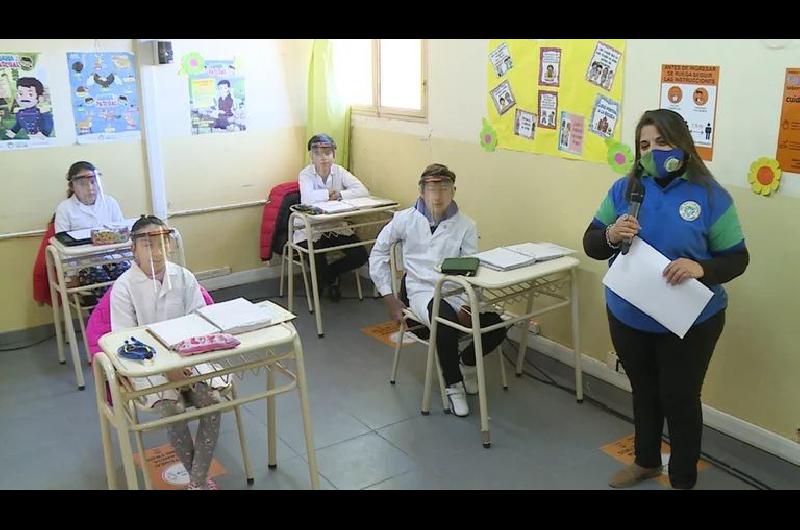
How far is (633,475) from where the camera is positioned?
2.60 meters

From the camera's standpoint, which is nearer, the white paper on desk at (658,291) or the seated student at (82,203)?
the white paper on desk at (658,291)

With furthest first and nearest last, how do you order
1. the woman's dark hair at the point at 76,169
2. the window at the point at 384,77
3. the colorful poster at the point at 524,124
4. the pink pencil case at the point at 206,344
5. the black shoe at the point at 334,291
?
1. the black shoe at the point at 334,291
2. the window at the point at 384,77
3. the woman's dark hair at the point at 76,169
4. the colorful poster at the point at 524,124
5. the pink pencil case at the point at 206,344

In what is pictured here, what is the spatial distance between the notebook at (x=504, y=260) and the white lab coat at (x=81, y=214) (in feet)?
6.94

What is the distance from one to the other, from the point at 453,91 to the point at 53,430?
8.44ft

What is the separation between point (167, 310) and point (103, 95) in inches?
84.1

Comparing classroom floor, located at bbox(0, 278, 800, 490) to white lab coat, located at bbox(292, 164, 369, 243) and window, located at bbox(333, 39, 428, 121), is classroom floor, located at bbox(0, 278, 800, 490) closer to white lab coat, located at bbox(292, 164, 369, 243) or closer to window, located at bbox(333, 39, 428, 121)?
white lab coat, located at bbox(292, 164, 369, 243)

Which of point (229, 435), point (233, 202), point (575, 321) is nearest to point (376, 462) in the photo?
point (229, 435)

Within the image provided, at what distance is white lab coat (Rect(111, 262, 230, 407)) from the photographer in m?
2.50

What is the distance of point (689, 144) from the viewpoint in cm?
222

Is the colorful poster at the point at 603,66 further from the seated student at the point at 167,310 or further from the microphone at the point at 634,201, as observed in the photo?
the seated student at the point at 167,310

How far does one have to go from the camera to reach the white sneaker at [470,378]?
11.1 feet

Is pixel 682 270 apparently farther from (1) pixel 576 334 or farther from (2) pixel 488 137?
(2) pixel 488 137

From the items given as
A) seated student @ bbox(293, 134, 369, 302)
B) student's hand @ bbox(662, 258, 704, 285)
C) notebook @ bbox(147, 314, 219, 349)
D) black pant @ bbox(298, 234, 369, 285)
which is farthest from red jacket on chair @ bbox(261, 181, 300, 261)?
student's hand @ bbox(662, 258, 704, 285)

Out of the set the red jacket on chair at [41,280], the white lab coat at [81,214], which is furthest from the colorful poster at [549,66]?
the red jacket on chair at [41,280]
